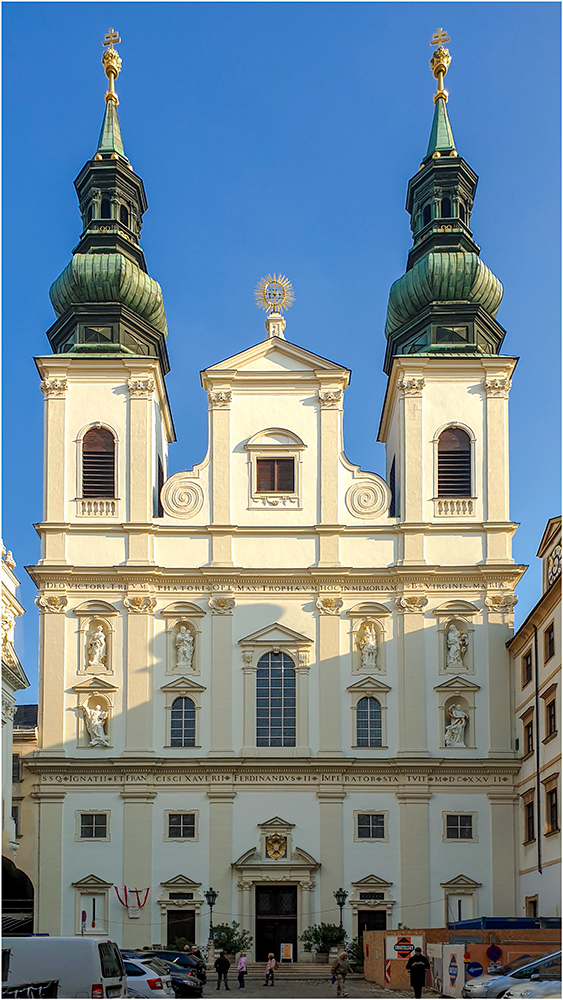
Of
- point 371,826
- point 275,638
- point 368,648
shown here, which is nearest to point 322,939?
point 371,826

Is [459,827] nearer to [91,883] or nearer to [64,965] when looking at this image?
[91,883]

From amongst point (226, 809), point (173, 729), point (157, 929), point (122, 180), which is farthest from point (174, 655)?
point (122, 180)

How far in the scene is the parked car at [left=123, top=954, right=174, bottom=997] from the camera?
27.5 metres

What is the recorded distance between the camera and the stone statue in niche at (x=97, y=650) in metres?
44.0

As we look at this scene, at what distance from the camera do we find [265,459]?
151ft

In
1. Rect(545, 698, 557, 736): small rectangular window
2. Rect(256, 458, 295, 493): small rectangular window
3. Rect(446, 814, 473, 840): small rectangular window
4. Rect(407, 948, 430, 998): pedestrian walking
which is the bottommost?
Rect(407, 948, 430, 998): pedestrian walking

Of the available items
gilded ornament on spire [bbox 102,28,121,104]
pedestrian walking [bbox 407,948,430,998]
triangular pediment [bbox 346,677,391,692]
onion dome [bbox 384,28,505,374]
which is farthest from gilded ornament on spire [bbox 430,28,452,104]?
pedestrian walking [bbox 407,948,430,998]

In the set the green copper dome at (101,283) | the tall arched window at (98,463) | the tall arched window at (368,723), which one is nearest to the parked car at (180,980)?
the tall arched window at (368,723)

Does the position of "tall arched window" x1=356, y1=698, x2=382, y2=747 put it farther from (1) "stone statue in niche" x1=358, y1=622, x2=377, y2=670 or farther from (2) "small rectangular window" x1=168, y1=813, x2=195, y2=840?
(2) "small rectangular window" x1=168, y1=813, x2=195, y2=840

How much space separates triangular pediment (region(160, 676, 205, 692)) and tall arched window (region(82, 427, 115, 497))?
6273 millimetres

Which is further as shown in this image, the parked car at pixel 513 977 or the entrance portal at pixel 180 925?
the entrance portal at pixel 180 925

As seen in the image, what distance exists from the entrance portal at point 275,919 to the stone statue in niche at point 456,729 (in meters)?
6.38

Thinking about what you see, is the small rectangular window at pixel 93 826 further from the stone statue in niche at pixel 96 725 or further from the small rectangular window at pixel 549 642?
the small rectangular window at pixel 549 642

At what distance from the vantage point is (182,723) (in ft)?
143
